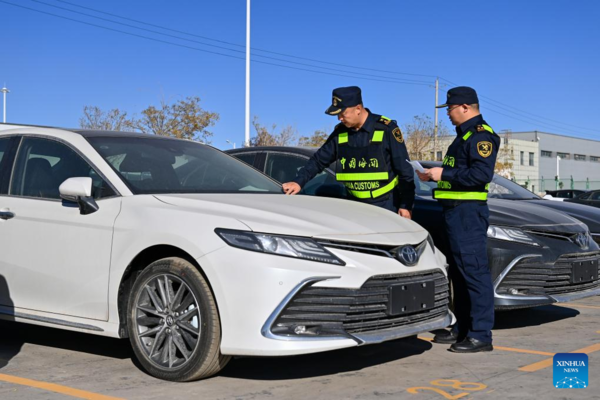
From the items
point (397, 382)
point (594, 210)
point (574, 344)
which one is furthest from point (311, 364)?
point (594, 210)

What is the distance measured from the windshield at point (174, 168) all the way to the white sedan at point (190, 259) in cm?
1

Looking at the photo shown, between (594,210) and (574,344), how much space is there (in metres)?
3.10

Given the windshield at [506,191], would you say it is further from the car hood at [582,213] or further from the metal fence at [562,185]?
the metal fence at [562,185]

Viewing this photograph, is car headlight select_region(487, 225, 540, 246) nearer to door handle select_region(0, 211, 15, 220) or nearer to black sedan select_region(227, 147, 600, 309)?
black sedan select_region(227, 147, 600, 309)

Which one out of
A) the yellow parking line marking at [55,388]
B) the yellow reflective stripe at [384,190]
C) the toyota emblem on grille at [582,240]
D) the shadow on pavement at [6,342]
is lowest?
the yellow parking line marking at [55,388]

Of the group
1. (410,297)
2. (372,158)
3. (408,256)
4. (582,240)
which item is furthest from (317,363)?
(582,240)

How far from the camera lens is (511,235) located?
21.0 ft

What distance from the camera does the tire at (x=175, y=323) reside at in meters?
4.48

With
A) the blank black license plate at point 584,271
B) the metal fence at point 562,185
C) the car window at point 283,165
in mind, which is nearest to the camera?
the blank black license plate at point 584,271

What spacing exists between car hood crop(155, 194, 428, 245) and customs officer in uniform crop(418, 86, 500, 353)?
2.14 feet

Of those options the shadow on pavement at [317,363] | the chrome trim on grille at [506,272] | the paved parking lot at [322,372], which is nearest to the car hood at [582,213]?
the chrome trim on grille at [506,272]

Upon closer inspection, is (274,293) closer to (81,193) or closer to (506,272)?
(81,193)

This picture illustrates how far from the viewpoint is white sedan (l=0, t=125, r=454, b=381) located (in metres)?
4.38

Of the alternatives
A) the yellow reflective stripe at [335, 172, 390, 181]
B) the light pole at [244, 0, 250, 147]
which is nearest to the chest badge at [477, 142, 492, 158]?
the yellow reflective stripe at [335, 172, 390, 181]
